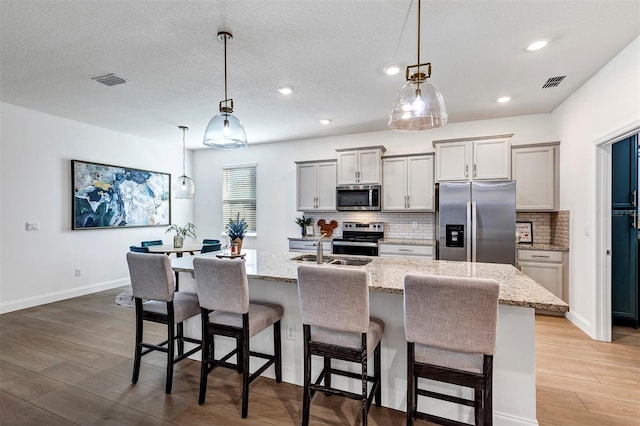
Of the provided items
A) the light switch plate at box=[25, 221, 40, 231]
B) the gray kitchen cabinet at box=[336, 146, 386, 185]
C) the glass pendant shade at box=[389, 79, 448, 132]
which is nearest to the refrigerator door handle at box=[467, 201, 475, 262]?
the gray kitchen cabinet at box=[336, 146, 386, 185]

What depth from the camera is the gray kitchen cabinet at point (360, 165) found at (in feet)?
16.0

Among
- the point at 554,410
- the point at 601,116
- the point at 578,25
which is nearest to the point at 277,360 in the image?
the point at 554,410

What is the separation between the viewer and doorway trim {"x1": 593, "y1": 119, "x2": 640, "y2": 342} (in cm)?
316

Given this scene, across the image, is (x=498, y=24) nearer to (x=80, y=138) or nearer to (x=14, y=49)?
(x=14, y=49)

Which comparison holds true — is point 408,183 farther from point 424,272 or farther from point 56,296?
point 56,296

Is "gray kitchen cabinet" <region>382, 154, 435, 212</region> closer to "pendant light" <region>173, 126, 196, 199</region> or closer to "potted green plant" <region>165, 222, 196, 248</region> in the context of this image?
"pendant light" <region>173, 126, 196, 199</region>

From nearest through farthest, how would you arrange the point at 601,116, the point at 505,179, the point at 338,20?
the point at 338,20, the point at 601,116, the point at 505,179

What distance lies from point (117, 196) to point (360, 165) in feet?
13.8

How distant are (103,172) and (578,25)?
6.28 m

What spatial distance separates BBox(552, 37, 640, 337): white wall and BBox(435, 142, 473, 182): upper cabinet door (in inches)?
44.5

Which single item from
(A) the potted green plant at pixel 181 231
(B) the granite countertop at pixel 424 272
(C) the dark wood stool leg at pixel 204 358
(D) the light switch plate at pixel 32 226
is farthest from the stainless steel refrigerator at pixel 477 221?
(D) the light switch plate at pixel 32 226

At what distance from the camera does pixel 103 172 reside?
16.7 ft

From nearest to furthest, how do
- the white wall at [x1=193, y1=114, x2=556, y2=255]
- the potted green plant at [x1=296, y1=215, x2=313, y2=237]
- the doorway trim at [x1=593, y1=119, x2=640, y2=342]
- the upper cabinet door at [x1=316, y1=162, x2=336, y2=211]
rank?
the doorway trim at [x1=593, y1=119, x2=640, y2=342] → the white wall at [x1=193, y1=114, x2=556, y2=255] → the upper cabinet door at [x1=316, y1=162, x2=336, y2=211] → the potted green plant at [x1=296, y1=215, x2=313, y2=237]

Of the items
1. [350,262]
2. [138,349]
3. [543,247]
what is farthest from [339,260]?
[543,247]
